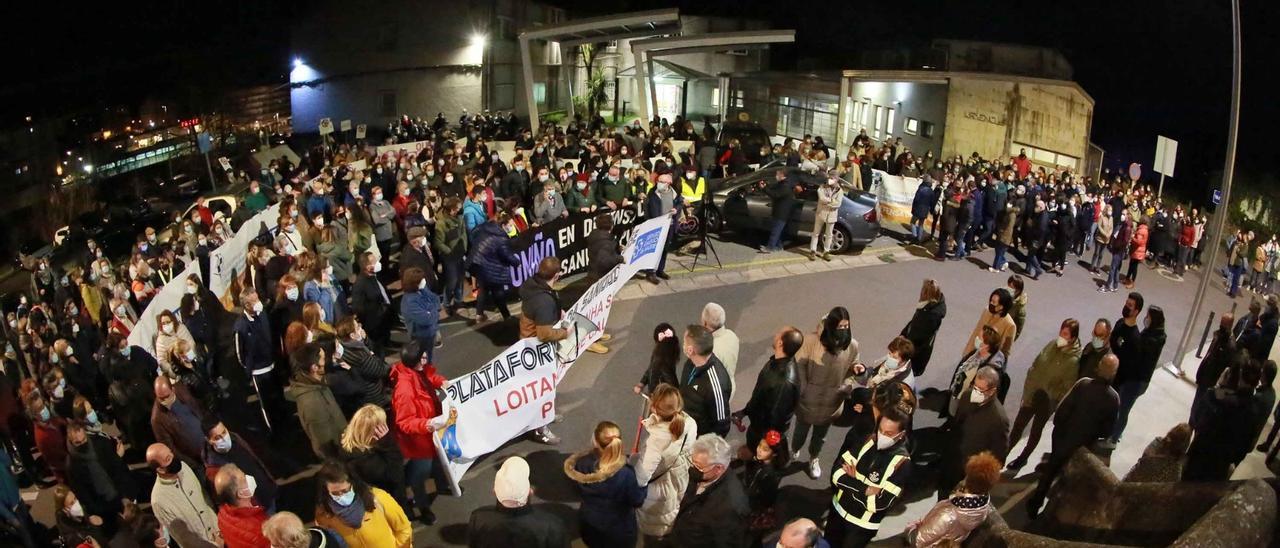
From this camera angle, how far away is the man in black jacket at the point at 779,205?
13727mm

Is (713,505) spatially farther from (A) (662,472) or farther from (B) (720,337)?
(B) (720,337)

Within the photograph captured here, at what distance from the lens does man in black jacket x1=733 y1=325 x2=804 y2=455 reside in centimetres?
625

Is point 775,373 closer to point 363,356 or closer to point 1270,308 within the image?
point 363,356

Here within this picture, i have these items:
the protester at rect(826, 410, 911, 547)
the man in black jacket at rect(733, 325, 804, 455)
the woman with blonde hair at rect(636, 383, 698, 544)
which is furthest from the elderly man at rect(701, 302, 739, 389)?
the protester at rect(826, 410, 911, 547)

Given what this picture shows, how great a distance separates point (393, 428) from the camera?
607cm

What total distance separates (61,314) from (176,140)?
32.4 m

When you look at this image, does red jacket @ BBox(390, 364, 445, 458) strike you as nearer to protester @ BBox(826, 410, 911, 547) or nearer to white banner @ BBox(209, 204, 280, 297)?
protester @ BBox(826, 410, 911, 547)

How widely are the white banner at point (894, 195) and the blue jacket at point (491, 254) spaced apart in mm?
8781

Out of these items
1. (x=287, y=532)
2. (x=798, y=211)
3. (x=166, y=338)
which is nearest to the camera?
(x=287, y=532)

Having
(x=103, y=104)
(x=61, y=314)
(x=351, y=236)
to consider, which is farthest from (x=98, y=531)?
(x=103, y=104)

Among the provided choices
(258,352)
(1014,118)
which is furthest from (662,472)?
(1014,118)

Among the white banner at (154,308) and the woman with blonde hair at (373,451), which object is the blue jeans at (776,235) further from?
the woman with blonde hair at (373,451)

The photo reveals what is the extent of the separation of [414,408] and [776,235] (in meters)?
9.28

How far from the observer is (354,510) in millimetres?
4625
